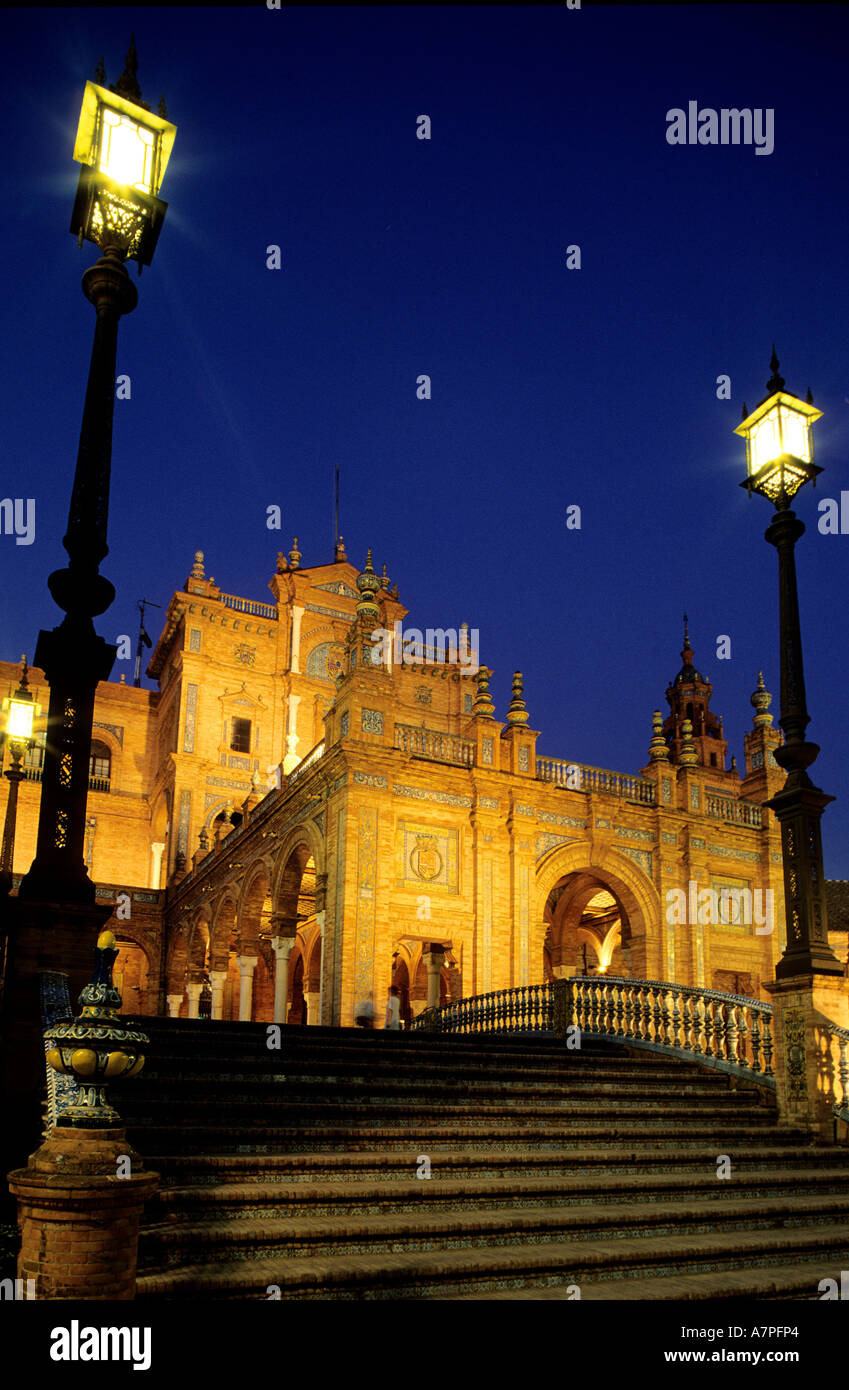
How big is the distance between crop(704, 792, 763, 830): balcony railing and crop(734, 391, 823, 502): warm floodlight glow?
1878cm

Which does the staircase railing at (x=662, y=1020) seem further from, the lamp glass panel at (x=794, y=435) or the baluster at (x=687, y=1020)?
the lamp glass panel at (x=794, y=435)

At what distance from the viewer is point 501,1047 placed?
45.7ft

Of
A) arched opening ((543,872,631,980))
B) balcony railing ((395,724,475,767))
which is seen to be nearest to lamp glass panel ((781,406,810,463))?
balcony railing ((395,724,475,767))

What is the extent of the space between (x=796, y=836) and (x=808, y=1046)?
225cm

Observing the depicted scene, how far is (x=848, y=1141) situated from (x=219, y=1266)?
7.57m

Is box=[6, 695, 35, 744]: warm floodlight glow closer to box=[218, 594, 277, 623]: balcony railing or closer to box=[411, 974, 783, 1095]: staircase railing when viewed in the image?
box=[411, 974, 783, 1095]: staircase railing

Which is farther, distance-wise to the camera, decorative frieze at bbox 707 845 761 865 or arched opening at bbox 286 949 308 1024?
arched opening at bbox 286 949 308 1024

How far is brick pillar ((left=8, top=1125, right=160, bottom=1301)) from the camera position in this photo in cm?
449

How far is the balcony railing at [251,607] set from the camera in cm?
4025

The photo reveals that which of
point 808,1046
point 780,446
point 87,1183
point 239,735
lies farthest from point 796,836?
point 239,735

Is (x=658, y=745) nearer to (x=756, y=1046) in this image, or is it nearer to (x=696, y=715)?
(x=756, y=1046)

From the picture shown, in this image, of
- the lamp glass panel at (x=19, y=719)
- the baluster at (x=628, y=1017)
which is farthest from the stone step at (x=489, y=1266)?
the lamp glass panel at (x=19, y=719)

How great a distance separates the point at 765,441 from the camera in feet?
36.6
